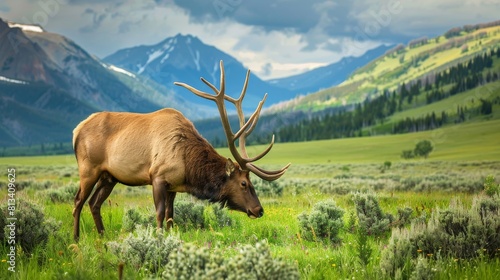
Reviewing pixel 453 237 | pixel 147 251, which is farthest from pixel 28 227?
pixel 453 237

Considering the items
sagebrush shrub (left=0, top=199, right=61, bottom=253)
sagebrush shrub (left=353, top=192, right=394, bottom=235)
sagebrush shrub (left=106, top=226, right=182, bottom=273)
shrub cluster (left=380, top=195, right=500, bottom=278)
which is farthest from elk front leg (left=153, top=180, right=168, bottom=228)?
shrub cluster (left=380, top=195, right=500, bottom=278)

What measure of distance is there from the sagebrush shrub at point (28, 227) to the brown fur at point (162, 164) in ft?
7.44

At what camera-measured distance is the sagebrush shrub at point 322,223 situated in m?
9.12

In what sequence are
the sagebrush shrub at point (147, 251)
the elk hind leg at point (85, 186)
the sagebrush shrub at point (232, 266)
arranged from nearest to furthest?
the sagebrush shrub at point (232, 266) → the sagebrush shrub at point (147, 251) → the elk hind leg at point (85, 186)

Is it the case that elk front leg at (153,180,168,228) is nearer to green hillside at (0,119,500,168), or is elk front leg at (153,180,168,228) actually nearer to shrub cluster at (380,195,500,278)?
shrub cluster at (380,195,500,278)

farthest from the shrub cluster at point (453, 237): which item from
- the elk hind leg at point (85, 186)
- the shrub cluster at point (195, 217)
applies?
the elk hind leg at point (85, 186)

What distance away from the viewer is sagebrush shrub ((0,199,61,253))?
7027mm

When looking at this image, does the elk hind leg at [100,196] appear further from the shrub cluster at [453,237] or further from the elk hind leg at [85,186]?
the shrub cluster at [453,237]

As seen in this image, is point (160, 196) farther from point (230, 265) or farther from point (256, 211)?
point (230, 265)

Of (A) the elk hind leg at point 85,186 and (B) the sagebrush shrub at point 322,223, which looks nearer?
(B) the sagebrush shrub at point 322,223

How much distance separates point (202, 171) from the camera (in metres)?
9.62

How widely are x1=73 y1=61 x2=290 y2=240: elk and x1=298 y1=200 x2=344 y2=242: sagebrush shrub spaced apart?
2.80ft

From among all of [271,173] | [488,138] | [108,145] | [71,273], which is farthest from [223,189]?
[488,138]

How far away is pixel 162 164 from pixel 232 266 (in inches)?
219
